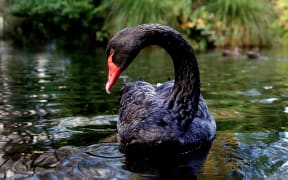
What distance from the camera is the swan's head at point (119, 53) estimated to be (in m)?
2.66

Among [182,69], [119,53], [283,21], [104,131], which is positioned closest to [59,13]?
[283,21]

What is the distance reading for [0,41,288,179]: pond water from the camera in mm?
2482

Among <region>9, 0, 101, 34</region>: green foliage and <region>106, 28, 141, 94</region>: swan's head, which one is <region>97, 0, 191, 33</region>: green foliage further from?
<region>106, 28, 141, 94</region>: swan's head

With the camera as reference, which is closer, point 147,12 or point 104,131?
point 104,131

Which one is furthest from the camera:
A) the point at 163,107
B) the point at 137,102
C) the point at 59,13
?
the point at 59,13

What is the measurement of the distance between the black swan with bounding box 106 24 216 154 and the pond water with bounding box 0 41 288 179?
117mm

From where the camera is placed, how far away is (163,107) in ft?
9.87

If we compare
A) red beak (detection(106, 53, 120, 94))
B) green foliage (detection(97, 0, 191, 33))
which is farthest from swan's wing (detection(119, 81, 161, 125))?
green foliage (detection(97, 0, 191, 33))

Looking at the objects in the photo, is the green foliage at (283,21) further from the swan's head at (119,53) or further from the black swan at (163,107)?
the swan's head at (119,53)

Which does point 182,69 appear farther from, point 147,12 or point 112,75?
point 147,12

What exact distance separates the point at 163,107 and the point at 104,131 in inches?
24.4

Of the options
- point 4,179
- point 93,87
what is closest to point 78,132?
point 4,179

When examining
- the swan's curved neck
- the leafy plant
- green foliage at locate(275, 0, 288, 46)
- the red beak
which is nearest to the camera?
the red beak

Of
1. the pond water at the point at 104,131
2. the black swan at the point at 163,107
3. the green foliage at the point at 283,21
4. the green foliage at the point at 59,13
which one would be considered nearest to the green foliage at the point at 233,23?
the green foliage at the point at 283,21
